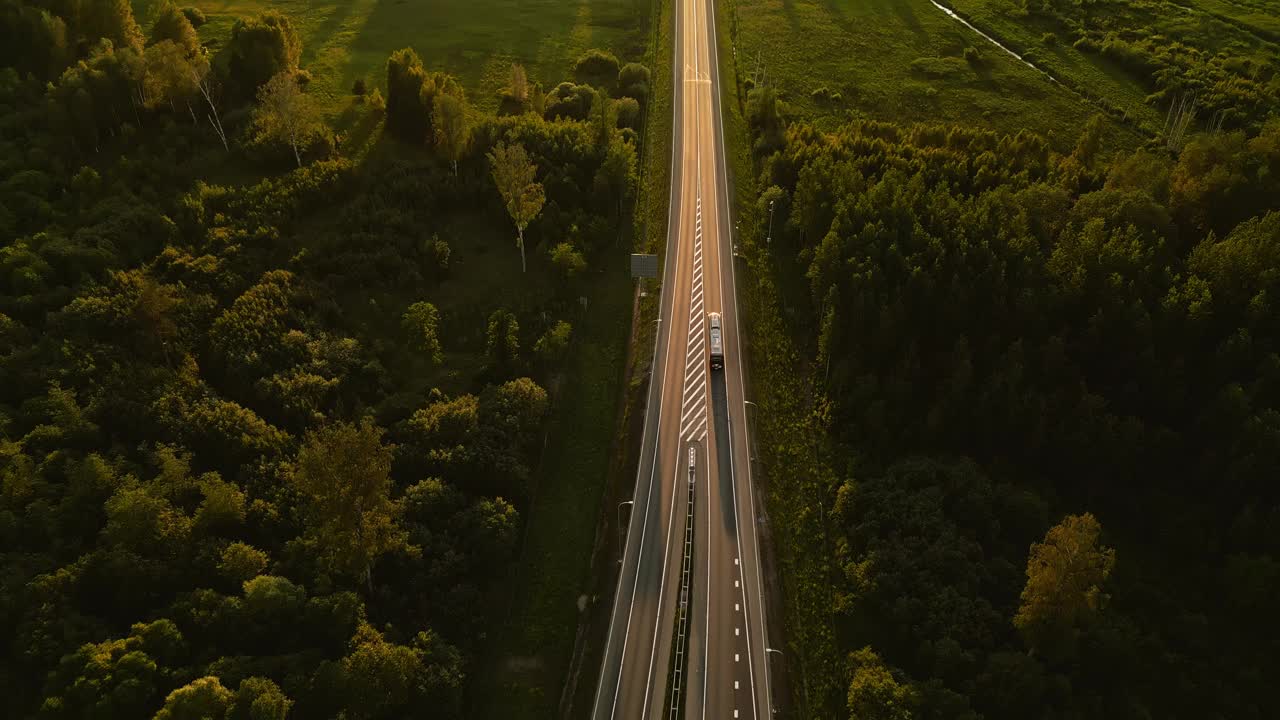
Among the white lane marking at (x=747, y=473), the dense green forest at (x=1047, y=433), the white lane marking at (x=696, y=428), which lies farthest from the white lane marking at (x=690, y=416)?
the dense green forest at (x=1047, y=433)

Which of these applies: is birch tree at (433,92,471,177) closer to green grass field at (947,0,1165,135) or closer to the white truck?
the white truck

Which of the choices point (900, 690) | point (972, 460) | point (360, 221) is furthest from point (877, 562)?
point (360, 221)

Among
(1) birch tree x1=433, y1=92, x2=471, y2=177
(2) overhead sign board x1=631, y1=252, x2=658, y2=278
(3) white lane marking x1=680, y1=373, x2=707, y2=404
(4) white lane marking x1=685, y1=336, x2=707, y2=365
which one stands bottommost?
(3) white lane marking x1=680, y1=373, x2=707, y2=404

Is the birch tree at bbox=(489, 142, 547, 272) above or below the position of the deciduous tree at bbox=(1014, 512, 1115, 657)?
above

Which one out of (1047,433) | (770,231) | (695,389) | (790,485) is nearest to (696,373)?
(695,389)

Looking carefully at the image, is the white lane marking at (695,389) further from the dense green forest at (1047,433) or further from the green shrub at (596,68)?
the green shrub at (596,68)

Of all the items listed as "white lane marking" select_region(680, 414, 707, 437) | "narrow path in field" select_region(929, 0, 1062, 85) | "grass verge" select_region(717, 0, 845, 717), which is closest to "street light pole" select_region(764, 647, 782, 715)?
"grass verge" select_region(717, 0, 845, 717)
